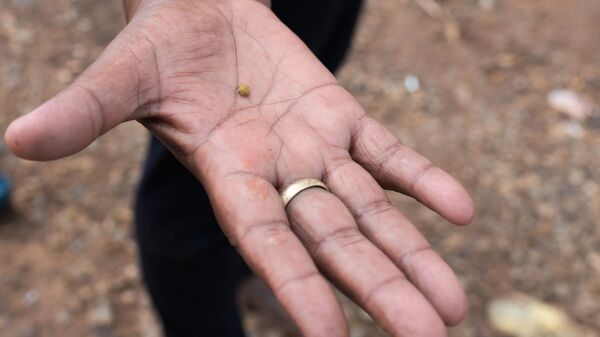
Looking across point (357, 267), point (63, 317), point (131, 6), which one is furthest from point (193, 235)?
point (63, 317)

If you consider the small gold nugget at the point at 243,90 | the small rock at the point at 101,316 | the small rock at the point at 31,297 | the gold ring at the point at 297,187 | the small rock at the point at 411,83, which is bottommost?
the small rock at the point at 31,297

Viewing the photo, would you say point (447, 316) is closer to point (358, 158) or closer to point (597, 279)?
point (358, 158)

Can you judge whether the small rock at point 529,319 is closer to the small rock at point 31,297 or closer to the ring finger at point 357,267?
the ring finger at point 357,267

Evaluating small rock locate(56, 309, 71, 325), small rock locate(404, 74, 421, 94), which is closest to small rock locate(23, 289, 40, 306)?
small rock locate(56, 309, 71, 325)

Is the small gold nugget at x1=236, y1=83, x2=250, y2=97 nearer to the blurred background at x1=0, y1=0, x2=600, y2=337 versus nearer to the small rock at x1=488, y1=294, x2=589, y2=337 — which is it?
the blurred background at x1=0, y1=0, x2=600, y2=337

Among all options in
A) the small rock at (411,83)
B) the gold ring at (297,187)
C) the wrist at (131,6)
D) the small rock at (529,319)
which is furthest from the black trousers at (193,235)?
the small rock at (411,83)

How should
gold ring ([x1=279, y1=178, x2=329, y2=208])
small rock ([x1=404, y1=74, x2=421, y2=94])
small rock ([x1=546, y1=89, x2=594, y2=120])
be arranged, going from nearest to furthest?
gold ring ([x1=279, y1=178, x2=329, y2=208])
small rock ([x1=546, y1=89, x2=594, y2=120])
small rock ([x1=404, y1=74, x2=421, y2=94])
